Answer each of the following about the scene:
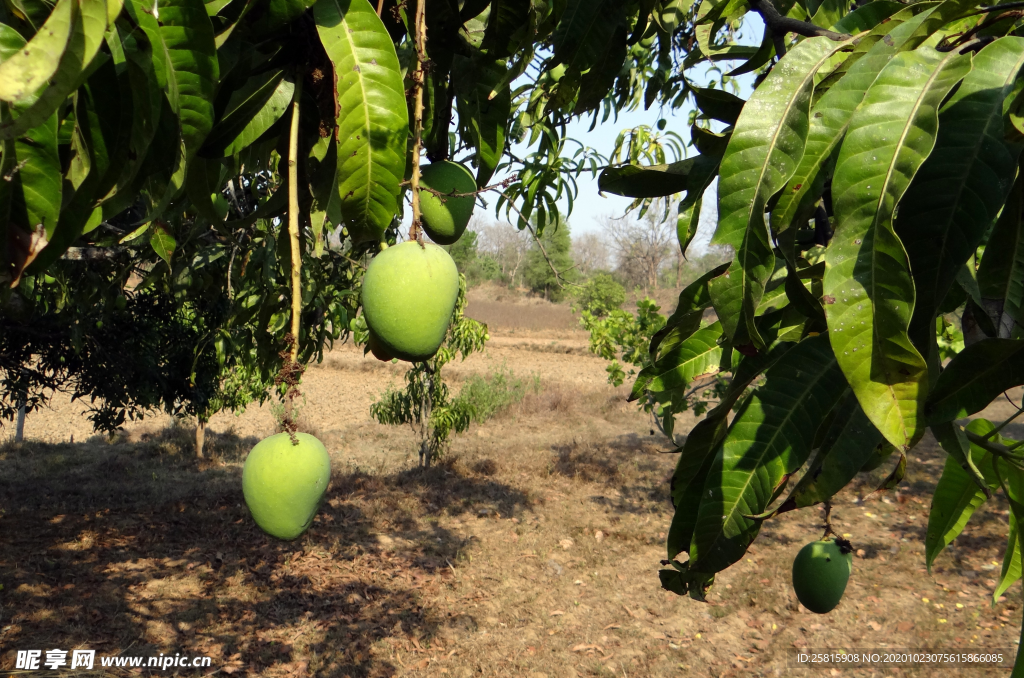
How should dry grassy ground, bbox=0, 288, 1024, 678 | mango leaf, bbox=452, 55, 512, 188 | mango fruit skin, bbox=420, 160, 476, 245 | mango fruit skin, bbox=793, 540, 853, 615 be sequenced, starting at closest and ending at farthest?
mango fruit skin, bbox=420, 160, 476, 245
mango leaf, bbox=452, 55, 512, 188
mango fruit skin, bbox=793, 540, 853, 615
dry grassy ground, bbox=0, 288, 1024, 678

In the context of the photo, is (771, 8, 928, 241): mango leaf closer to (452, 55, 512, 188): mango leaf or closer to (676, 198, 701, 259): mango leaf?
(676, 198, 701, 259): mango leaf

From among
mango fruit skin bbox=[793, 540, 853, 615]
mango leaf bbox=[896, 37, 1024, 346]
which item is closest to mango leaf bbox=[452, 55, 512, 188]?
mango leaf bbox=[896, 37, 1024, 346]

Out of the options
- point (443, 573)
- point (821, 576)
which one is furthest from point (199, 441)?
point (821, 576)

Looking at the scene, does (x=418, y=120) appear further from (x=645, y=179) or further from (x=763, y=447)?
(x=763, y=447)

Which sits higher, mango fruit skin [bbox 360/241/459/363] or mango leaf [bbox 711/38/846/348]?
mango leaf [bbox 711/38/846/348]

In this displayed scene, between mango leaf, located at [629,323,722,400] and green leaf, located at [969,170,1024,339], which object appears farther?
mango leaf, located at [629,323,722,400]

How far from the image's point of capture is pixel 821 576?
171 cm

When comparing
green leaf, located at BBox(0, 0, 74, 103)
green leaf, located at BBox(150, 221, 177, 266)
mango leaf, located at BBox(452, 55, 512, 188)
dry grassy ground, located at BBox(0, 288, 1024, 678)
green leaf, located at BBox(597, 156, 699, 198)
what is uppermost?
mango leaf, located at BBox(452, 55, 512, 188)

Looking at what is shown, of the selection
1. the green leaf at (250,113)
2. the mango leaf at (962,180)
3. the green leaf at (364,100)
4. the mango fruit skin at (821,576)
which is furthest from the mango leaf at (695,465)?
the mango fruit skin at (821,576)

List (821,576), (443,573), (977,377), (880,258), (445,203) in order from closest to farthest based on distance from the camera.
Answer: (880,258), (977,377), (445,203), (821,576), (443,573)

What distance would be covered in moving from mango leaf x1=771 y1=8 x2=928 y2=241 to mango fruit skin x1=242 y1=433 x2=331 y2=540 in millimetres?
603

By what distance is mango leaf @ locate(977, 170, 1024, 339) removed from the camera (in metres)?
0.71

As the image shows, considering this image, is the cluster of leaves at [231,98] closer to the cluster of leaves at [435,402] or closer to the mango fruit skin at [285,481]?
the mango fruit skin at [285,481]

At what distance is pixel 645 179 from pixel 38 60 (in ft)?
2.47
